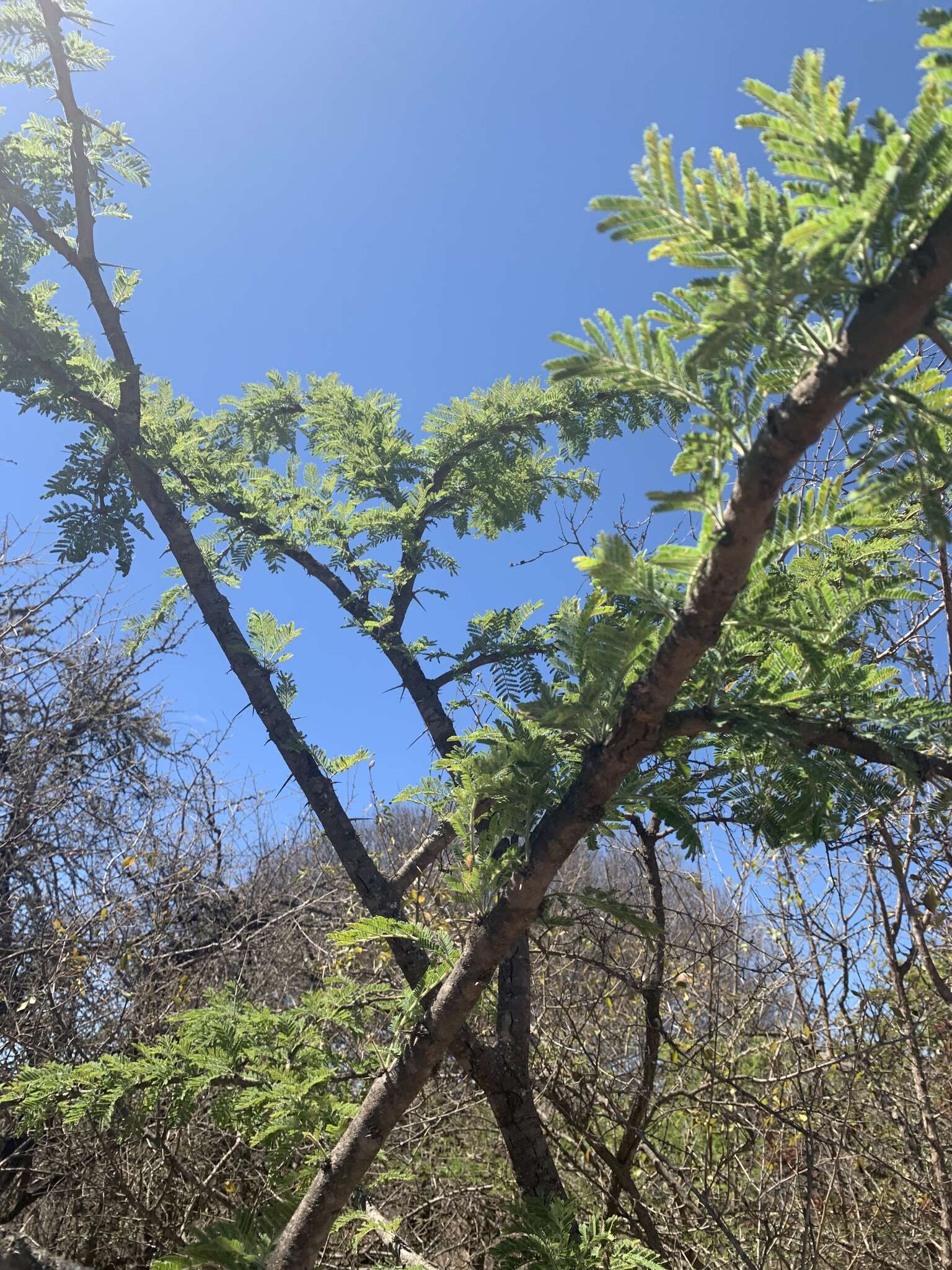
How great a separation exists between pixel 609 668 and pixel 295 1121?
52.8 inches

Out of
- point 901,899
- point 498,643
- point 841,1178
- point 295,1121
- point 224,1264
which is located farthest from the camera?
point 841,1178

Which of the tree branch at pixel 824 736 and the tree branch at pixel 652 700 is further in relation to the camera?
the tree branch at pixel 824 736

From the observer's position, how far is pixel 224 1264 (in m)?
1.76

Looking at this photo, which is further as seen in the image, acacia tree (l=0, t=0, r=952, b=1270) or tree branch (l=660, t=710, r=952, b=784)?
tree branch (l=660, t=710, r=952, b=784)

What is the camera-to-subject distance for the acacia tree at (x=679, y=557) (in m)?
1.01

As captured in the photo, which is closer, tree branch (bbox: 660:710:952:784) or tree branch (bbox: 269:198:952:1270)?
tree branch (bbox: 269:198:952:1270)

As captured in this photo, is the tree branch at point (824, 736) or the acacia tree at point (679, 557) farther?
the tree branch at point (824, 736)

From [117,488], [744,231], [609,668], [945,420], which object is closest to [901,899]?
[609,668]

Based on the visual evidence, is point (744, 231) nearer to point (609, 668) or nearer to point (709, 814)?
point (609, 668)

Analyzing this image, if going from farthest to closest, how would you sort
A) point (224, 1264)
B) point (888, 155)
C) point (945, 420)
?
point (224, 1264)
point (945, 420)
point (888, 155)

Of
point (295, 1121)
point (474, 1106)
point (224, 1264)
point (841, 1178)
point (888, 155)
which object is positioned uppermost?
point (888, 155)

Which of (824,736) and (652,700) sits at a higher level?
(824,736)

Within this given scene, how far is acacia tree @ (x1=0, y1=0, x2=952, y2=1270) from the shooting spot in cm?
101

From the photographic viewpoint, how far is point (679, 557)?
1240 millimetres
